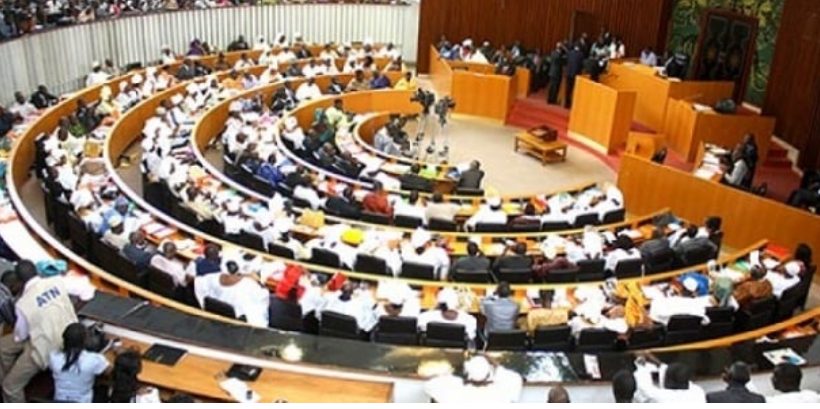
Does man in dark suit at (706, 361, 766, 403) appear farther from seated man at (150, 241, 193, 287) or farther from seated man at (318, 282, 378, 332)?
seated man at (150, 241, 193, 287)

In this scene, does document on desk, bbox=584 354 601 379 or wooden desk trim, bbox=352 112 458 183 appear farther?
wooden desk trim, bbox=352 112 458 183

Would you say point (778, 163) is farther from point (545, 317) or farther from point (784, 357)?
point (784, 357)

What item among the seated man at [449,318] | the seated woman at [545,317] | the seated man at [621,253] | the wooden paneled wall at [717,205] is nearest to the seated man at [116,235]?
the seated man at [449,318]

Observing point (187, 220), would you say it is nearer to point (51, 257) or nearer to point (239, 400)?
point (51, 257)

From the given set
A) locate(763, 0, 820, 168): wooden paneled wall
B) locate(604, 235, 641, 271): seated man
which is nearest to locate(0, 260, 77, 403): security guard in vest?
locate(604, 235, 641, 271): seated man

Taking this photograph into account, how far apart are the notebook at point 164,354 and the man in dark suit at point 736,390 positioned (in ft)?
12.6

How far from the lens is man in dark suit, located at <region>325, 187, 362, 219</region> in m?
12.0

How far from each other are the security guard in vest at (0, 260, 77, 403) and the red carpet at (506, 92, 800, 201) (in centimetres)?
1283

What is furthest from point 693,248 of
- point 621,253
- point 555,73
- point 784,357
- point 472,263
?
point 555,73

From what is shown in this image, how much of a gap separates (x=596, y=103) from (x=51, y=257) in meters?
12.2

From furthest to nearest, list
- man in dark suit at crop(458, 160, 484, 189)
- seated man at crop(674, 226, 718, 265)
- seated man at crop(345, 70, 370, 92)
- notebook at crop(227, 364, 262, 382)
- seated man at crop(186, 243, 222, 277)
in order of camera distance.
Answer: seated man at crop(345, 70, 370, 92) → man in dark suit at crop(458, 160, 484, 189) → seated man at crop(674, 226, 718, 265) → seated man at crop(186, 243, 222, 277) → notebook at crop(227, 364, 262, 382)

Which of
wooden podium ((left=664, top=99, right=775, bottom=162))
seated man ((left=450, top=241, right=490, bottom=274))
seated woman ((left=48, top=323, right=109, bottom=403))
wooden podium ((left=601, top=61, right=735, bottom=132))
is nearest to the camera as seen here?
seated woman ((left=48, top=323, right=109, bottom=403))

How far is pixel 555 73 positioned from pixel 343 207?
9929 millimetres

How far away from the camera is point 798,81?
16.3 metres
